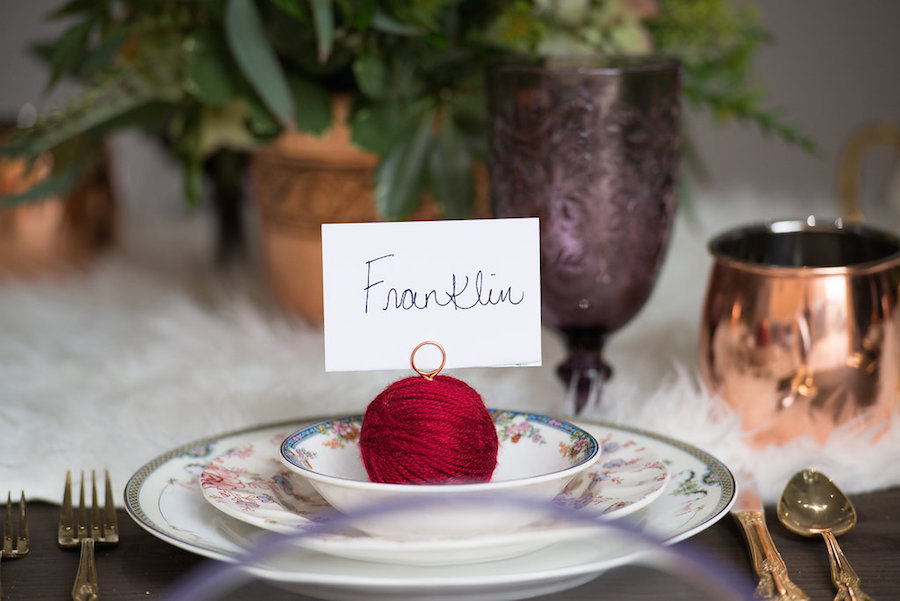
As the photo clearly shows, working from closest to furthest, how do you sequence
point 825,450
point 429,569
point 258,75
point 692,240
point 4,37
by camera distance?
point 429,569
point 825,450
point 258,75
point 692,240
point 4,37

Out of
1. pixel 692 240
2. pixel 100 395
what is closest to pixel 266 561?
pixel 100 395

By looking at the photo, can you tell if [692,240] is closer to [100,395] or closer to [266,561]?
[100,395]

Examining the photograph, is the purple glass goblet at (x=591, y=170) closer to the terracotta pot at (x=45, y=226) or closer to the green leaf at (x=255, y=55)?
the green leaf at (x=255, y=55)

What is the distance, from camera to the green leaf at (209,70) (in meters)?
0.64

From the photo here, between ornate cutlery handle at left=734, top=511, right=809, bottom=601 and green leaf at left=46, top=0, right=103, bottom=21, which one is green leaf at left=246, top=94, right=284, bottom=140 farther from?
ornate cutlery handle at left=734, top=511, right=809, bottom=601

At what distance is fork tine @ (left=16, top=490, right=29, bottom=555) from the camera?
1.34 feet

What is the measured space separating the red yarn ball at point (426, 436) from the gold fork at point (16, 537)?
0.51 feet

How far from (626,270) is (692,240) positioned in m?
0.47

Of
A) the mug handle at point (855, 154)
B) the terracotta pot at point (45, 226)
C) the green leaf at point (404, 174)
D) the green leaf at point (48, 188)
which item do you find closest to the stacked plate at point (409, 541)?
the green leaf at point (404, 174)

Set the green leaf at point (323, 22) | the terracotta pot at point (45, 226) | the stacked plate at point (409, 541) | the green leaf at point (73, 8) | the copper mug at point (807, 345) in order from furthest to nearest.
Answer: the terracotta pot at point (45, 226) → the green leaf at point (73, 8) → the green leaf at point (323, 22) → the copper mug at point (807, 345) → the stacked plate at point (409, 541)

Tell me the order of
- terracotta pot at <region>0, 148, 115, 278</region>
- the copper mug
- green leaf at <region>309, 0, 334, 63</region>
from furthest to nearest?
terracotta pot at <region>0, 148, 115, 278</region>
green leaf at <region>309, 0, 334, 63</region>
the copper mug

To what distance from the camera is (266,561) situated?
34 centimetres

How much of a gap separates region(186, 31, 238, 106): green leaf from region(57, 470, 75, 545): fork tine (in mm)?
295

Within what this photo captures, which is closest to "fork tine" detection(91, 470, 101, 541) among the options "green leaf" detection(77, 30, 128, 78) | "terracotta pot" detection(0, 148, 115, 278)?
"green leaf" detection(77, 30, 128, 78)
